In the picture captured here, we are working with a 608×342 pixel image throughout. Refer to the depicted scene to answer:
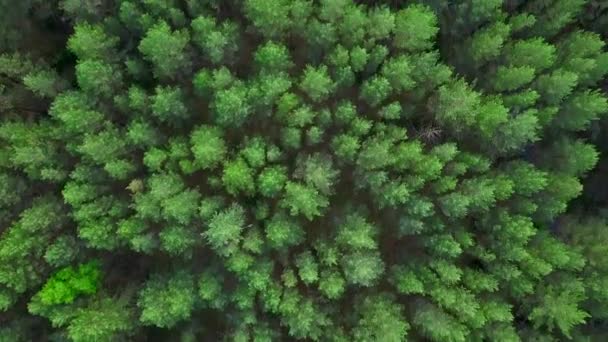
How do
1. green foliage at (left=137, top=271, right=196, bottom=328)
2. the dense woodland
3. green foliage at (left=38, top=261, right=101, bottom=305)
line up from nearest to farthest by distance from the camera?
1. green foliage at (left=38, top=261, right=101, bottom=305)
2. green foliage at (left=137, top=271, right=196, bottom=328)
3. the dense woodland

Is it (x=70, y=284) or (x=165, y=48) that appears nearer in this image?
(x=165, y=48)

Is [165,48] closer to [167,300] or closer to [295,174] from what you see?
[295,174]

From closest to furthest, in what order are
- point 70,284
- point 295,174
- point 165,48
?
point 165,48, point 70,284, point 295,174

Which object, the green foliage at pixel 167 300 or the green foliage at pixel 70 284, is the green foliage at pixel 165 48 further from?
the green foliage at pixel 70 284

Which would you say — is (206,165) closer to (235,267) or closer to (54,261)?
(235,267)

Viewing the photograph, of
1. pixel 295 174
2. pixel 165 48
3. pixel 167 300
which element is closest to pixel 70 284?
pixel 167 300

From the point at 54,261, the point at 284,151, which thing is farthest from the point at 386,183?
the point at 54,261

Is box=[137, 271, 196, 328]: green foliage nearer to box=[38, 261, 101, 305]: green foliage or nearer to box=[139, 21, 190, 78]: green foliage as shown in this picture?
box=[38, 261, 101, 305]: green foliage

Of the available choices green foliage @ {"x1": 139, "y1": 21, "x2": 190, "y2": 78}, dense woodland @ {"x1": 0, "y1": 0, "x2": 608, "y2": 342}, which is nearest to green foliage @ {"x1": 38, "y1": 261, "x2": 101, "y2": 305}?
dense woodland @ {"x1": 0, "y1": 0, "x2": 608, "y2": 342}

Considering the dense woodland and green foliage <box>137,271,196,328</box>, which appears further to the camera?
the dense woodland
